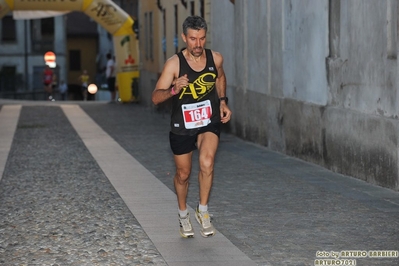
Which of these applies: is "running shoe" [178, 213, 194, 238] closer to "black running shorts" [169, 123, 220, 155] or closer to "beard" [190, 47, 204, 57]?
"black running shorts" [169, 123, 220, 155]

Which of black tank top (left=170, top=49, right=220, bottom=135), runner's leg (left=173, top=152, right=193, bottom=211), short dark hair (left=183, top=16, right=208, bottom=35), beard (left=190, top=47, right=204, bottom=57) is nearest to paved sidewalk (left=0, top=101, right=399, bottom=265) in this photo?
runner's leg (left=173, top=152, right=193, bottom=211)

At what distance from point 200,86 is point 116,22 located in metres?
25.6

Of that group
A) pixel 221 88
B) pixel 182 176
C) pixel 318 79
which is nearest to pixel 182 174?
pixel 182 176

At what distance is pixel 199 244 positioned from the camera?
8.16 meters

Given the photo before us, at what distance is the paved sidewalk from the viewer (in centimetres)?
779

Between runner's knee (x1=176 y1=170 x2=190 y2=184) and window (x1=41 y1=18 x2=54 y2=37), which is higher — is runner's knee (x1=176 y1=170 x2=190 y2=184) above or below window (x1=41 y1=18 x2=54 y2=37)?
below

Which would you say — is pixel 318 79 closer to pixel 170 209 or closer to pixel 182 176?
pixel 170 209

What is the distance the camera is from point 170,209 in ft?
33.3

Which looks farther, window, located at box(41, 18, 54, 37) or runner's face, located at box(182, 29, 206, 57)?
window, located at box(41, 18, 54, 37)

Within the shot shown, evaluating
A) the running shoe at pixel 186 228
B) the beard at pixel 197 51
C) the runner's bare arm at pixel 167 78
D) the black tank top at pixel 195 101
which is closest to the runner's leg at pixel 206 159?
the black tank top at pixel 195 101

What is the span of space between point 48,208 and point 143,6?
90.9 feet

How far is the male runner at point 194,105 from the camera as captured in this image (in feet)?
26.6

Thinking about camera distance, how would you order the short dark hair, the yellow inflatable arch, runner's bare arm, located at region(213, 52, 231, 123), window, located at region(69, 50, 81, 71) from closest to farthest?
the short dark hair < runner's bare arm, located at region(213, 52, 231, 123) < the yellow inflatable arch < window, located at region(69, 50, 81, 71)

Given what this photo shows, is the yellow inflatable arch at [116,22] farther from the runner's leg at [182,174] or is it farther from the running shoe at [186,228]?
the running shoe at [186,228]
